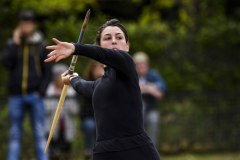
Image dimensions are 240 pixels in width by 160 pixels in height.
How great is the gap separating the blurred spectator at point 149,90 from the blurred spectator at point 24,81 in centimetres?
233

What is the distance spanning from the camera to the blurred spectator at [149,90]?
13.3 metres

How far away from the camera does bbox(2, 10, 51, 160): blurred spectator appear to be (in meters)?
11.2

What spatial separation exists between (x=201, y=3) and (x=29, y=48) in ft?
25.6

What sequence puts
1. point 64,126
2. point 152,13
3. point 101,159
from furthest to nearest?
point 152,13 < point 64,126 < point 101,159

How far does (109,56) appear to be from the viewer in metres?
6.07

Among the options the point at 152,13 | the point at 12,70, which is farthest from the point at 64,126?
the point at 152,13

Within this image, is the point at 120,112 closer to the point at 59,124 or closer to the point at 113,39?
the point at 113,39

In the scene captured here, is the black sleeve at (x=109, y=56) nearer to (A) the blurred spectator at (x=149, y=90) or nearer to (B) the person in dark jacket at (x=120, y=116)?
(B) the person in dark jacket at (x=120, y=116)

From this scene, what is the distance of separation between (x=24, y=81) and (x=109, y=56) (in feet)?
17.6

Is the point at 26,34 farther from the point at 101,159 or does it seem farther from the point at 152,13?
the point at 152,13

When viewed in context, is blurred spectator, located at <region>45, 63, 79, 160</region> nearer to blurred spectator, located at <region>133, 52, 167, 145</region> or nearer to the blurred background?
the blurred background

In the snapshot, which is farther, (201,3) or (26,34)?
(201,3)

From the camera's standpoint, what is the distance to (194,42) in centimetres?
1656

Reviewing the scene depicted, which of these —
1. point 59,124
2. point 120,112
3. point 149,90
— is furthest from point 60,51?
point 149,90
